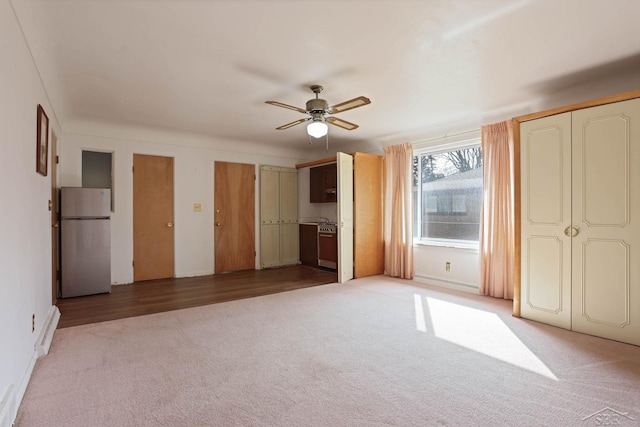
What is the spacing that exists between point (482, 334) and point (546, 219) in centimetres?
135

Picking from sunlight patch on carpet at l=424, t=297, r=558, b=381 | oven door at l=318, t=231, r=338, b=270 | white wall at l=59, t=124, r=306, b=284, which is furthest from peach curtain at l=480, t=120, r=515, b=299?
white wall at l=59, t=124, r=306, b=284

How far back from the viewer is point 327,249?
6484mm

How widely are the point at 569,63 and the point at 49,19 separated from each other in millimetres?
4293

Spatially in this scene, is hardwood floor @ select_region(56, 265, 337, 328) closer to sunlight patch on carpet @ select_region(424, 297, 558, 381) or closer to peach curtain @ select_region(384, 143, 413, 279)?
peach curtain @ select_region(384, 143, 413, 279)

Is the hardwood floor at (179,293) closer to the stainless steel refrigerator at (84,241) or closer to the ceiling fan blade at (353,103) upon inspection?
the stainless steel refrigerator at (84,241)

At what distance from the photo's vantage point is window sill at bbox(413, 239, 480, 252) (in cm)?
477

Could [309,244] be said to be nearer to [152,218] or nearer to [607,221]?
[152,218]

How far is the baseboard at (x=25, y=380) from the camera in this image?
65.6 inches

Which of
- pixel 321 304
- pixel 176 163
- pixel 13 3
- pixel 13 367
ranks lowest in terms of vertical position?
pixel 321 304

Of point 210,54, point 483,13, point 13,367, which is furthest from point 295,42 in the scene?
point 13,367

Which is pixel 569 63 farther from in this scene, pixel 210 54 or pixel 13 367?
pixel 13 367

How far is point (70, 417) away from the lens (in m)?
1.82

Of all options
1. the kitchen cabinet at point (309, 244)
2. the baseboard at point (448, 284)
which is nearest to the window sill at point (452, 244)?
the baseboard at point (448, 284)

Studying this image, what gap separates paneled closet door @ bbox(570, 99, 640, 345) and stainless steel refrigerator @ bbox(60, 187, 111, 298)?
5793mm
